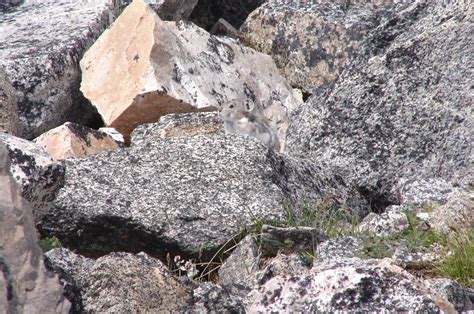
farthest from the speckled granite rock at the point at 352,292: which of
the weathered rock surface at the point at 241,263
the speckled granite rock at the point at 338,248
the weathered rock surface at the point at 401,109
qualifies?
the weathered rock surface at the point at 401,109

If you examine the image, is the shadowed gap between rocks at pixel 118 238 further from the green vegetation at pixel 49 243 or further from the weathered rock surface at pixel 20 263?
the weathered rock surface at pixel 20 263

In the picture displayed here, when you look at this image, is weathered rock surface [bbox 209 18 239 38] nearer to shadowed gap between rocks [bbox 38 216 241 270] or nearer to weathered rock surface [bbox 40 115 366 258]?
weathered rock surface [bbox 40 115 366 258]

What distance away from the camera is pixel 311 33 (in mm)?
13312

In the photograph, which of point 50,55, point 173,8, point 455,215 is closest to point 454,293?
point 455,215

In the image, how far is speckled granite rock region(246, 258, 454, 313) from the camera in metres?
5.46

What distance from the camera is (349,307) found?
5449 millimetres

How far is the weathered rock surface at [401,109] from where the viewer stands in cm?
958

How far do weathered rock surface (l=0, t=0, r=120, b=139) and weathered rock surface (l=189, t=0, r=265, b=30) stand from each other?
1649mm

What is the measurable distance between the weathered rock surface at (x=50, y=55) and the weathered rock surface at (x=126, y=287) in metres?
5.40

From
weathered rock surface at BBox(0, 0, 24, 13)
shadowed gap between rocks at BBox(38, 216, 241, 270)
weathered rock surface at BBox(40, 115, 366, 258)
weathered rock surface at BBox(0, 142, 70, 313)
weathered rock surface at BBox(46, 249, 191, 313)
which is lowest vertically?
weathered rock surface at BBox(0, 0, 24, 13)

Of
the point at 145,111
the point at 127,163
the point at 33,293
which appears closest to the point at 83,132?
the point at 145,111

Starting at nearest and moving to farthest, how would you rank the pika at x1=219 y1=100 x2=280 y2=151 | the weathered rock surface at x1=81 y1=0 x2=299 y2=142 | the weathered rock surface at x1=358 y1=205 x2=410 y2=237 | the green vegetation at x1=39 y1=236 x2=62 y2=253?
the weathered rock surface at x1=358 y1=205 x2=410 y2=237
the green vegetation at x1=39 y1=236 x2=62 y2=253
the weathered rock surface at x1=81 y1=0 x2=299 y2=142
the pika at x1=219 y1=100 x2=280 y2=151

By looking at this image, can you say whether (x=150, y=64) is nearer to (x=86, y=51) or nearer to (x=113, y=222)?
(x=86, y=51)

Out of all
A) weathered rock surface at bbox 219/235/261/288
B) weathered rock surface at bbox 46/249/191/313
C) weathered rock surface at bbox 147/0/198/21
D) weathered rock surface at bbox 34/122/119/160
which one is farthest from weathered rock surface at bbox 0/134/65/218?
weathered rock surface at bbox 147/0/198/21
